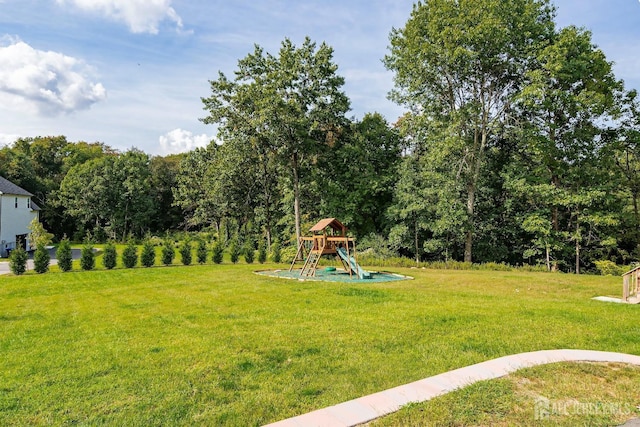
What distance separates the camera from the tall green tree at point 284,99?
2036cm

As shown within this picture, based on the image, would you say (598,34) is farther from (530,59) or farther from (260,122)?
(260,122)

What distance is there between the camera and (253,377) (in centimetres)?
417

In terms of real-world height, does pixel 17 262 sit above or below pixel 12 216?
below

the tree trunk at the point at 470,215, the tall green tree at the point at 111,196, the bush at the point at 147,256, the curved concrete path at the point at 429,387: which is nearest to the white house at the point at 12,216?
the tall green tree at the point at 111,196

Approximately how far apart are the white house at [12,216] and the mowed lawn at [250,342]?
1748 cm

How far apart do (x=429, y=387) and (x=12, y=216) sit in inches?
1181

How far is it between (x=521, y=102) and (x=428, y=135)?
4.53 metres

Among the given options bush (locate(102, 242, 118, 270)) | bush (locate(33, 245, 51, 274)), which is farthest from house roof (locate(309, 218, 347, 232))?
bush (locate(33, 245, 51, 274))

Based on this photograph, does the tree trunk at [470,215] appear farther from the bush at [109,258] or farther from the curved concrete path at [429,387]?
the bush at [109,258]

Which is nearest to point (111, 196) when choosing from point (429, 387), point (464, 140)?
point (464, 140)

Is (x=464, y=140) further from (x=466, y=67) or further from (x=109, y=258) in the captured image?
(x=109, y=258)

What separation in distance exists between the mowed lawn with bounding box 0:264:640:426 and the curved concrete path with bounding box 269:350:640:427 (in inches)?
8.1

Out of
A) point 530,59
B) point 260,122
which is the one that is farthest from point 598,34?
point 260,122

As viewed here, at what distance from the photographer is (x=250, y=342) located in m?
5.45
